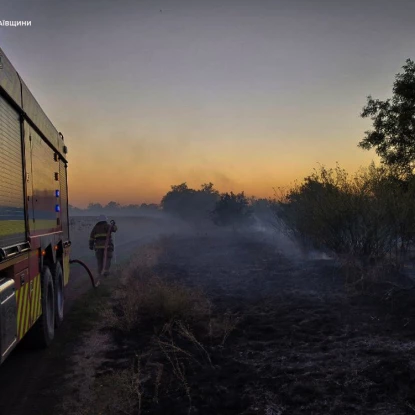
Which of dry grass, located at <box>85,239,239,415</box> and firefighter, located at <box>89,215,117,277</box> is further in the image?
firefighter, located at <box>89,215,117,277</box>

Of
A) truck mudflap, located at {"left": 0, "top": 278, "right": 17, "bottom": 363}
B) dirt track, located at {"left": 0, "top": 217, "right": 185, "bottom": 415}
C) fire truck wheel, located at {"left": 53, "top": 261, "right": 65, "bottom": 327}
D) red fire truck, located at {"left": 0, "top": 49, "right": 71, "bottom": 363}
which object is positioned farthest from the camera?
fire truck wheel, located at {"left": 53, "top": 261, "right": 65, "bottom": 327}

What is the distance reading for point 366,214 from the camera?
11.9 m

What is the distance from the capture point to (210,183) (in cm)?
10256

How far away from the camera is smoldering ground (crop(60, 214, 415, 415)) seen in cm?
451

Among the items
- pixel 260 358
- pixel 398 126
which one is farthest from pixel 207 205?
pixel 260 358

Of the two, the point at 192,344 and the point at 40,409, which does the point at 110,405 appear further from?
the point at 192,344

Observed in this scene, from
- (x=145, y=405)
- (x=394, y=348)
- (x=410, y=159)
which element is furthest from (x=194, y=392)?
(x=410, y=159)

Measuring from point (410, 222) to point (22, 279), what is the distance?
10127mm

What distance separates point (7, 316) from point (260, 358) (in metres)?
3.57

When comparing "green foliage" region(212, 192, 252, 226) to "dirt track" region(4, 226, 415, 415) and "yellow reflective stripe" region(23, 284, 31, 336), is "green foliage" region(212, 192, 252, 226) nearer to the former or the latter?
"dirt track" region(4, 226, 415, 415)

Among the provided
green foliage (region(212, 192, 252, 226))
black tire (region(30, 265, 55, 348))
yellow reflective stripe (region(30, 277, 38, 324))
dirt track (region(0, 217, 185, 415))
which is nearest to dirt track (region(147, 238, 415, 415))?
dirt track (region(0, 217, 185, 415))

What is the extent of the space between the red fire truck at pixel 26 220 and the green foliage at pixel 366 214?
26.3 feet

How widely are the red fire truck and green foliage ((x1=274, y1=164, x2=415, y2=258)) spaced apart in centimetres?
803

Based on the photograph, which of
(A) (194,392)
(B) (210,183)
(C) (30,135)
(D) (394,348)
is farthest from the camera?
(B) (210,183)
